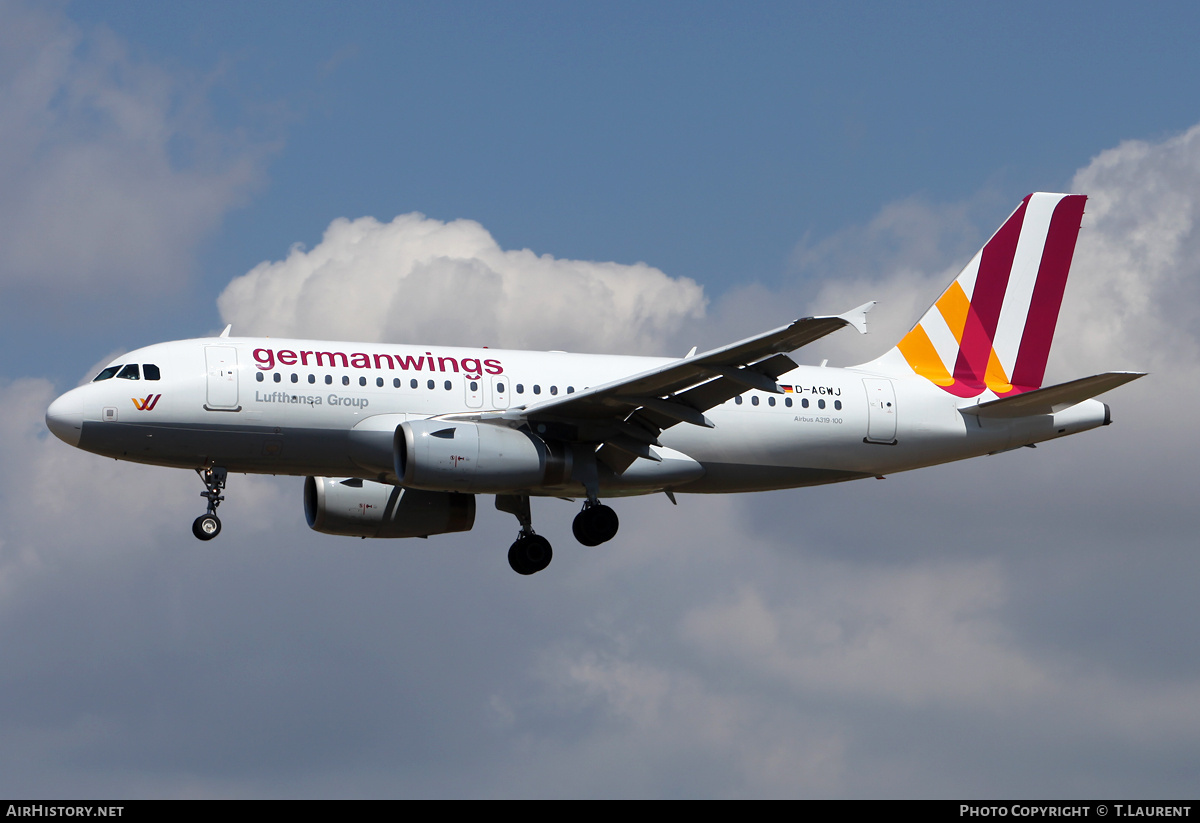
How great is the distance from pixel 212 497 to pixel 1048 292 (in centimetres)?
2269

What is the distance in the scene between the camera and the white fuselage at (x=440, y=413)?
33844 mm

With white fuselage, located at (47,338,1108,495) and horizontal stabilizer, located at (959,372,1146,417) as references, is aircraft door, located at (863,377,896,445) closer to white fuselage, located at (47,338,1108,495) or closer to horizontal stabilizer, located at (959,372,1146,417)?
white fuselage, located at (47,338,1108,495)

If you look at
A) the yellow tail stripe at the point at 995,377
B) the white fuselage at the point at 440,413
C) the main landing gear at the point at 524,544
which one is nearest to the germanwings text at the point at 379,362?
the white fuselage at the point at 440,413

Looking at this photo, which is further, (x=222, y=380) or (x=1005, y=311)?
(x=1005, y=311)

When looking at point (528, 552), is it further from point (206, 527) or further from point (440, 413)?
point (206, 527)

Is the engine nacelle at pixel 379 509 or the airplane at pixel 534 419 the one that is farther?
the engine nacelle at pixel 379 509

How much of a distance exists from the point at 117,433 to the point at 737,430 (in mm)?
13888

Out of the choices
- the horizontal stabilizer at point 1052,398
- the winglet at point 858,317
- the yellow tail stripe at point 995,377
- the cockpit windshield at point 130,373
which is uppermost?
the yellow tail stripe at point 995,377

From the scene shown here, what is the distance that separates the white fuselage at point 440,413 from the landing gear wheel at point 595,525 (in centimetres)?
63

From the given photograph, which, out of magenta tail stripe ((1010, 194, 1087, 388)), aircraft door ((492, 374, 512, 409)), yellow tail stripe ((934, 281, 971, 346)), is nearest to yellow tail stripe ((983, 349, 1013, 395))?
magenta tail stripe ((1010, 194, 1087, 388))

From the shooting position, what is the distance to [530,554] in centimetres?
3853

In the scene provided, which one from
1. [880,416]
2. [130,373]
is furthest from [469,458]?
[880,416]

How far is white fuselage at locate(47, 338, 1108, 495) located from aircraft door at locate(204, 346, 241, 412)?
21mm

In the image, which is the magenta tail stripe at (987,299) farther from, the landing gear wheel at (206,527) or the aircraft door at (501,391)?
the landing gear wheel at (206,527)
